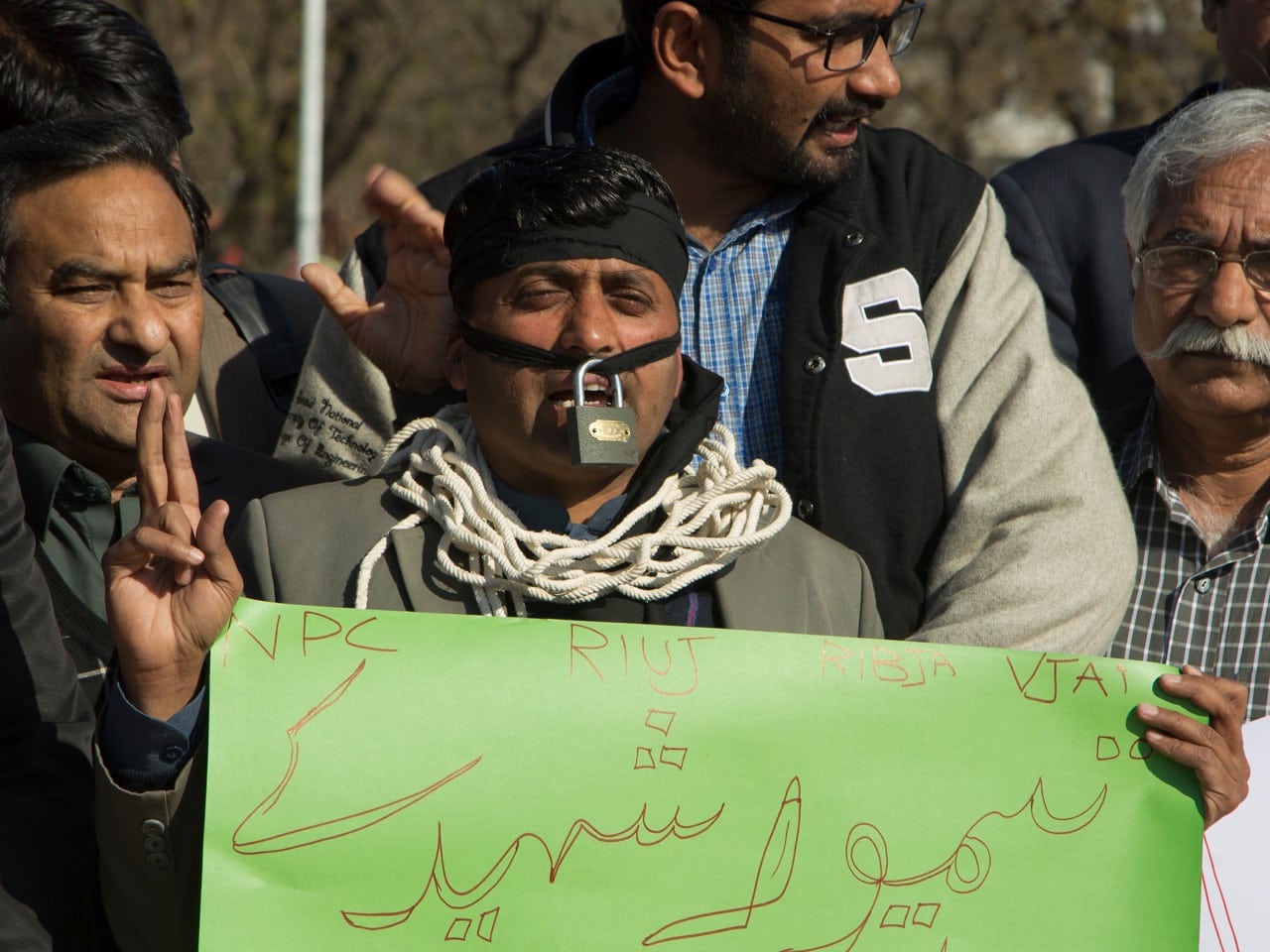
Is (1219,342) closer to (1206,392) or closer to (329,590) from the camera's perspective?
(1206,392)

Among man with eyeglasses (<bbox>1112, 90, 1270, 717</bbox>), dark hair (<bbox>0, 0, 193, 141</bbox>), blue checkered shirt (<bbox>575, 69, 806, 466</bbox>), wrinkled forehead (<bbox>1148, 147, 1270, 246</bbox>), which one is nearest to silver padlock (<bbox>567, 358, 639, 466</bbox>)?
blue checkered shirt (<bbox>575, 69, 806, 466</bbox>)

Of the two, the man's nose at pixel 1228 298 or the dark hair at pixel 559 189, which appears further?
the man's nose at pixel 1228 298

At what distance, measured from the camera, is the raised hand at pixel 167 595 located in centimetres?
193

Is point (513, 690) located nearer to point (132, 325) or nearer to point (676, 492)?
point (676, 492)

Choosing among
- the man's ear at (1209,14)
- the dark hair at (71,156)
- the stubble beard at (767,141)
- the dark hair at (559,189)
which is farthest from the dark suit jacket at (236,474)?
the man's ear at (1209,14)

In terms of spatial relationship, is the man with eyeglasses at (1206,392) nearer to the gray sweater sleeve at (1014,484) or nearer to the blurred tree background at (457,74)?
the gray sweater sleeve at (1014,484)

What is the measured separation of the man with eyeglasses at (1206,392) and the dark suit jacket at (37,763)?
1777mm

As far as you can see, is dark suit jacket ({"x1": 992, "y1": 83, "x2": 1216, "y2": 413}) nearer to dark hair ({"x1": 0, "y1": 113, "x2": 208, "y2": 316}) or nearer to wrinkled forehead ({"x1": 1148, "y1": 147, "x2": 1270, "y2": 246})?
wrinkled forehead ({"x1": 1148, "y1": 147, "x2": 1270, "y2": 246})

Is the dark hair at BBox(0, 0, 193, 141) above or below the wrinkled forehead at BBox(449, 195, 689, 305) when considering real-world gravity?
above

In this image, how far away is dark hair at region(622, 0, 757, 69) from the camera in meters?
2.88

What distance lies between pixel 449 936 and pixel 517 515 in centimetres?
64

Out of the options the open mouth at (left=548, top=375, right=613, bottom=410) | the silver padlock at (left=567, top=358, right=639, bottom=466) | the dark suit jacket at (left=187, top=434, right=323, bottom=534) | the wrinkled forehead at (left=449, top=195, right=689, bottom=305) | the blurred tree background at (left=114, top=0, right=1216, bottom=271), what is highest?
the wrinkled forehead at (left=449, top=195, right=689, bottom=305)

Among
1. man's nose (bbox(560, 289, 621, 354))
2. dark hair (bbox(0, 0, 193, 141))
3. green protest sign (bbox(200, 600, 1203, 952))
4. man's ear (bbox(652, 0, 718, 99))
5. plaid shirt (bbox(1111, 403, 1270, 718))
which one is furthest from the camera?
dark hair (bbox(0, 0, 193, 141))

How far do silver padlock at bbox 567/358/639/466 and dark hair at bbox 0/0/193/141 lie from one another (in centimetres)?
149
